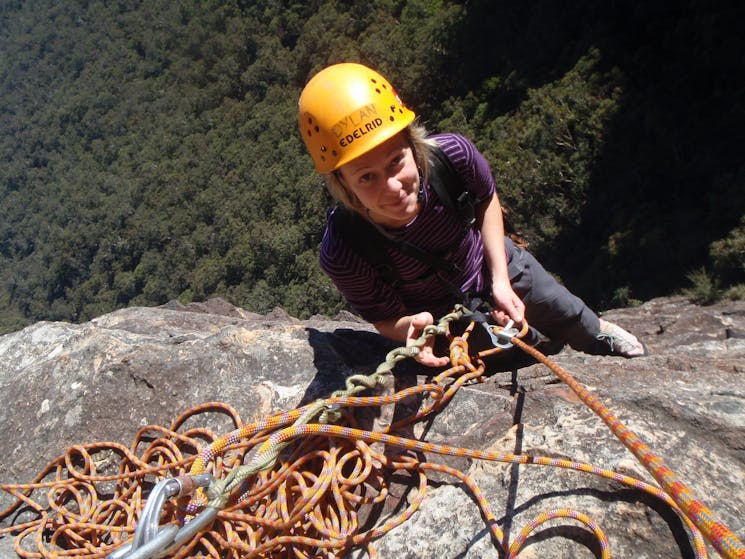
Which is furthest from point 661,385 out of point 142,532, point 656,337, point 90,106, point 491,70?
point 90,106

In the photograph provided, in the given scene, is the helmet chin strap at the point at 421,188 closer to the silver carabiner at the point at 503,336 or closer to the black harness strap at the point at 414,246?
the black harness strap at the point at 414,246

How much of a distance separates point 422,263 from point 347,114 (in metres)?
0.67

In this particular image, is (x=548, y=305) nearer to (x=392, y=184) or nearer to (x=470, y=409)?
(x=470, y=409)

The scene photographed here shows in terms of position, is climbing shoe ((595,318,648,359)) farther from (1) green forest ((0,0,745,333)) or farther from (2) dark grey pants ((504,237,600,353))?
(1) green forest ((0,0,745,333))

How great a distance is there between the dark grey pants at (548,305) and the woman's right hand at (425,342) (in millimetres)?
689

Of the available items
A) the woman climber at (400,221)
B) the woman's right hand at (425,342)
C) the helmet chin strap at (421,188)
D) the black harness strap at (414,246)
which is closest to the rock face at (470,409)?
the woman's right hand at (425,342)

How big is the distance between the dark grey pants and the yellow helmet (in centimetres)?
98

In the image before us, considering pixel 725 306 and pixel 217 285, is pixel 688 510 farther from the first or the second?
pixel 217 285

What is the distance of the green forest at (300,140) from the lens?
1322 cm

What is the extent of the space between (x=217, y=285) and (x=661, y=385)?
114ft

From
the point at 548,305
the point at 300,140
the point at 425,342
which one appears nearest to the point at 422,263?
the point at 425,342

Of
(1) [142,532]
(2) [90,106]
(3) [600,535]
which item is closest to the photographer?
(1) [142,532]

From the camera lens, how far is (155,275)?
143ft

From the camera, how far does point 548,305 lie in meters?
2.67
